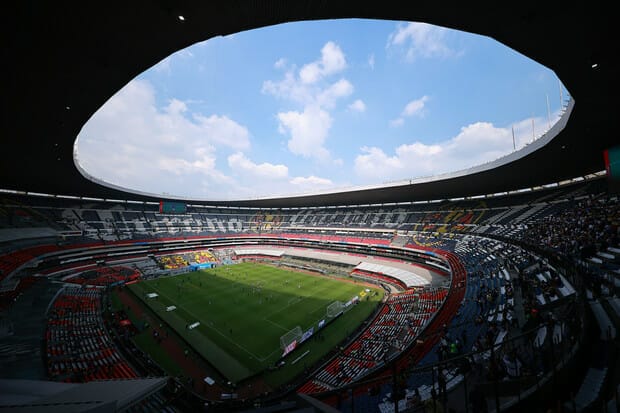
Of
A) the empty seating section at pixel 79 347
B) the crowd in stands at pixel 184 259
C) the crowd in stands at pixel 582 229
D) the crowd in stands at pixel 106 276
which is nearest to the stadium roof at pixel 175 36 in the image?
the crowd in stands at pixel 582 229

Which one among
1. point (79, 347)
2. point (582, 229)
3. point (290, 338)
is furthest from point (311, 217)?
point (79, 347)

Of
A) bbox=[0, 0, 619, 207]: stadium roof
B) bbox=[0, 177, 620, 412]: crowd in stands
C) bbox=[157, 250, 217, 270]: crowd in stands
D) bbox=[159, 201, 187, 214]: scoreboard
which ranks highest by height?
bbox=[159, 201, 187, 214]: scoreboard

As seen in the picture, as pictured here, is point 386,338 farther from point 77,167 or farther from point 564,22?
point 77,167

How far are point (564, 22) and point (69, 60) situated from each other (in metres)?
15.2

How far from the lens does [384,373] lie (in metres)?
Answer: 12.4

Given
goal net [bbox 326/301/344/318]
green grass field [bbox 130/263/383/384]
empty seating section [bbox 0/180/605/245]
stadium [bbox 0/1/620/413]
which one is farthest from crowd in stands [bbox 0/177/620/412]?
goal net [bbox 326/301/344/318]

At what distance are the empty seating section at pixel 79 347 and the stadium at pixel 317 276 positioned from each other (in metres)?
0.15

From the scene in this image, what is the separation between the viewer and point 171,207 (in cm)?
5375

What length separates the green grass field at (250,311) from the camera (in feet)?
56.6

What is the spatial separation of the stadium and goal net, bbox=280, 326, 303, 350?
0.14m

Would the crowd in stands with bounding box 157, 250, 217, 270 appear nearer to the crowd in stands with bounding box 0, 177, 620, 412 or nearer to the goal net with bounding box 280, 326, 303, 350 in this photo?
the crowd in stands with bounding box 0, 177, 620, 412

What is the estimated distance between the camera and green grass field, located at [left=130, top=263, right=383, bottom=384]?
1727 centimetres

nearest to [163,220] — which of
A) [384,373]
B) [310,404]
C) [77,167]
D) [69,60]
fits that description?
[77,167]

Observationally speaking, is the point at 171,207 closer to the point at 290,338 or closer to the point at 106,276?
the point at 106,276
